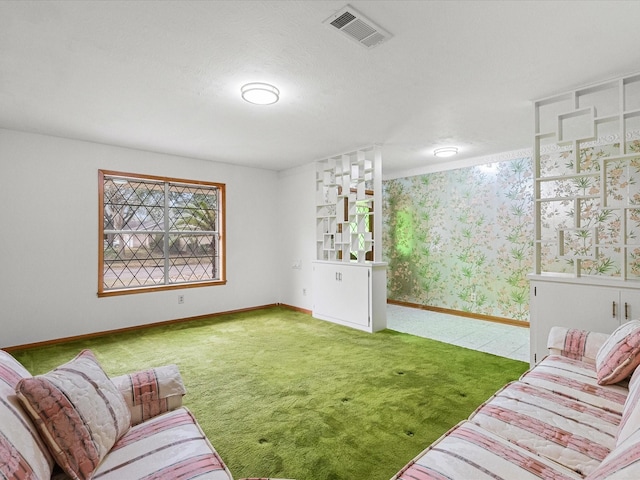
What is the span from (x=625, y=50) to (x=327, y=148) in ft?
10.0

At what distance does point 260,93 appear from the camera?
276 centimetres

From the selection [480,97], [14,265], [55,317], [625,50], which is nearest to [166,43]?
[480,97]

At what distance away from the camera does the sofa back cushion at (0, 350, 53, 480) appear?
0.84 m

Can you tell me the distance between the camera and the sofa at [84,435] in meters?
0.95

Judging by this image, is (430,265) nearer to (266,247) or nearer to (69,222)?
(266,247)

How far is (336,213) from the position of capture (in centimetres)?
489

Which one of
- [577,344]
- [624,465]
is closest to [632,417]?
[624,465]

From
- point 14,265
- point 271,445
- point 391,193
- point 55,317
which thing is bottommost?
point 271,445

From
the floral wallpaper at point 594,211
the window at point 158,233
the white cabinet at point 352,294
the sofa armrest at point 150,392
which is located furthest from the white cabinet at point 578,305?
the window at point 158,233

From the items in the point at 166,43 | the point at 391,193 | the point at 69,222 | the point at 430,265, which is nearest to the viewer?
the point at 166,43

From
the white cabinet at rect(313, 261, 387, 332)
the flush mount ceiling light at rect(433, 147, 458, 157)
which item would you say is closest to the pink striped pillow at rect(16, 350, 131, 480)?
the white cabinet at rect(313, 261, 387, 332)

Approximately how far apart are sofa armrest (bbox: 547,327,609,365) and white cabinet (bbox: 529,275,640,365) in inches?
18.7

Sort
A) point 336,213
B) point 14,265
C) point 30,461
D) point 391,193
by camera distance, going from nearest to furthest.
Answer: point 30,461 < point 14,265 < point 336,213 < point 391,193

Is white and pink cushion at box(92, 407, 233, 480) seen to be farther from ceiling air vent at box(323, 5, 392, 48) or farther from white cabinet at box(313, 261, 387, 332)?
white cabinet at box(313, 261, 387, 332)
